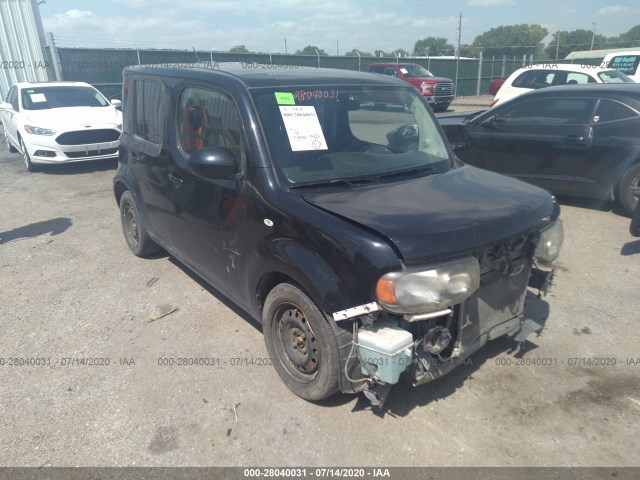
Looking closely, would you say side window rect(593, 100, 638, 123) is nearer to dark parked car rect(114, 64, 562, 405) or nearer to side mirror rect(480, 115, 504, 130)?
side mirror rect(480, 115, 504, 130)

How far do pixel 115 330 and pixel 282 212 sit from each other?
6.75 feet

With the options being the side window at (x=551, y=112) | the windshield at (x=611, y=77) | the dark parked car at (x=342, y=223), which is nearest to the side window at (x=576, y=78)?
the windshield at (x=611, y=77)

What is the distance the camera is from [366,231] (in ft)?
7.87

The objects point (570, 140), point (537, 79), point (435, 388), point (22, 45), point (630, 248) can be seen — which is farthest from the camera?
point (22, 45)

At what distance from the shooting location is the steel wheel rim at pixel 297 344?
280cm

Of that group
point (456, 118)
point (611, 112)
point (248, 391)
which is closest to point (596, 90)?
point (611, 112)

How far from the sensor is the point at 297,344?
2.94 meters

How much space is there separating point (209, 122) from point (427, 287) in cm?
207

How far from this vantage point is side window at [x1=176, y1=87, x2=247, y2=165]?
3145mm

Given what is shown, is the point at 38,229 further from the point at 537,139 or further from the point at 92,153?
the point at 537,139

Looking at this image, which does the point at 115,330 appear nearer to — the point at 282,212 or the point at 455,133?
the point at 282,212

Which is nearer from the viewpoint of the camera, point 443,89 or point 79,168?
point 79,168

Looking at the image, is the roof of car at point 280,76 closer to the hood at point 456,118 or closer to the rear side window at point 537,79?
the hood at point 456,118

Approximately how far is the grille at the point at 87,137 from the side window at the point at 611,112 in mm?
8760
